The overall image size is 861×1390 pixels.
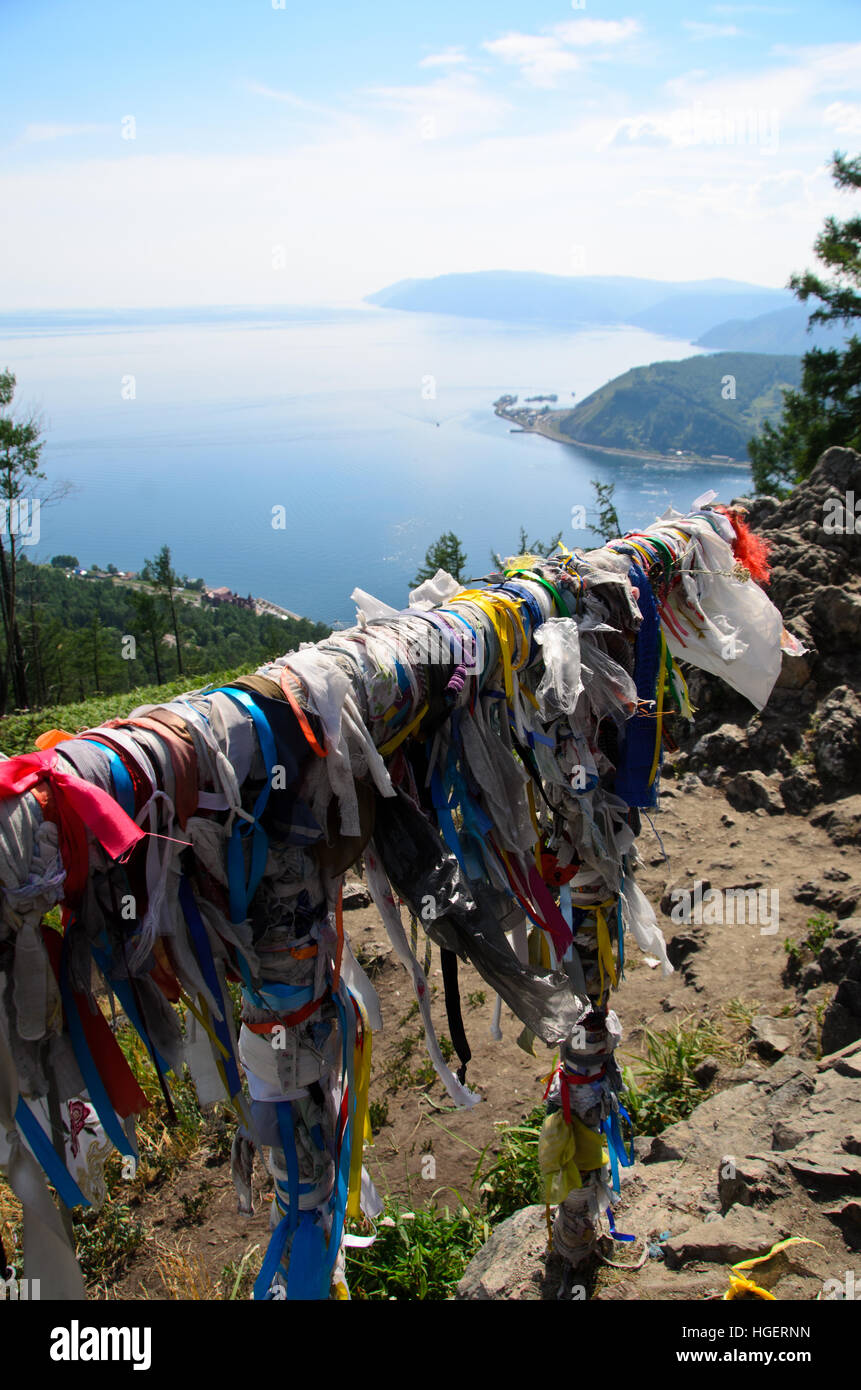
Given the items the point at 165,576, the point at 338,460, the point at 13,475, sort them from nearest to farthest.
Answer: the point at 13,475 < the point at 165,576 < the point at 338,460

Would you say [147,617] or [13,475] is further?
[147,617]

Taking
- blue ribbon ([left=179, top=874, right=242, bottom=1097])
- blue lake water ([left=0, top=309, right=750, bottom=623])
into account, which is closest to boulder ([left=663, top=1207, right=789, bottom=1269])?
blue ribbon ([left=179, top=874, right=242, bottom=1097])

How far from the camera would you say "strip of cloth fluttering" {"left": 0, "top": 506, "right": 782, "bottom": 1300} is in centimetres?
186

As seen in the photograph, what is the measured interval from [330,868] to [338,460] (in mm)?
93095

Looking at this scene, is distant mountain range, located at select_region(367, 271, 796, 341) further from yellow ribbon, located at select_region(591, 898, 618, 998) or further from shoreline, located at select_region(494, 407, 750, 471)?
yellow ribbon, located at select_region(591, 898, 618, 998)

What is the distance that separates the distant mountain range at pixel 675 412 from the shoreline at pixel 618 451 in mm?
224

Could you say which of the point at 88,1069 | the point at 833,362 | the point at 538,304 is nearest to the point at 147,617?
the point at 833,362

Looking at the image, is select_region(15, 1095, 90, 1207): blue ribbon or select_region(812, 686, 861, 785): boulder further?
select_region(812, 686, 861, 785): boulder

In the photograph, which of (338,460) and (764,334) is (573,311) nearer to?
(764,334)

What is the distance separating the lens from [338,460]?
91062 millimetres

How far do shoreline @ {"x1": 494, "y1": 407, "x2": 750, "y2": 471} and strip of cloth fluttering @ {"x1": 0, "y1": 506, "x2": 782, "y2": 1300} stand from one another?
6598cm

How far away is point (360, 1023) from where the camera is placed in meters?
2.65

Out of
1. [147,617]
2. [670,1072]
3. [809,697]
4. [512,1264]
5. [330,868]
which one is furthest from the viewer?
[147,617]

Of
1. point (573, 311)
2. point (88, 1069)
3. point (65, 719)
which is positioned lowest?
point (65, 719)
